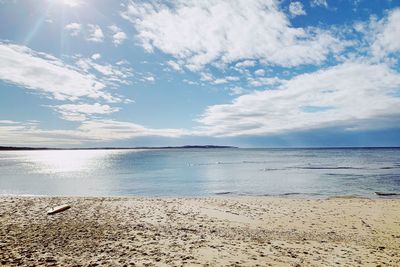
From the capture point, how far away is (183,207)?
24422 millimetres

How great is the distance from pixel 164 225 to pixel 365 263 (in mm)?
9956

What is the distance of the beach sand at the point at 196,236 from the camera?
11.8 meters

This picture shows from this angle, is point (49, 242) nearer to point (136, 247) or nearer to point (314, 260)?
point (136, 247)

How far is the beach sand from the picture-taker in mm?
11797

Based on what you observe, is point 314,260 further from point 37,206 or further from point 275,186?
point 275,186

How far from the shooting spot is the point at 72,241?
45.6 ft

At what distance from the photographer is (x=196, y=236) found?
50.0 ft

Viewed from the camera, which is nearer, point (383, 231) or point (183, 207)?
point (383, 231)

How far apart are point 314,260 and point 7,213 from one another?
61.3 feet

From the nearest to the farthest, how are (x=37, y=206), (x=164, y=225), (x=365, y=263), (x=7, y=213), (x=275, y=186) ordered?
(x=365, y=263) < (x=164, y=225) < (x=7, y=213) < (x=37, y=206) < (x=275, y=186)

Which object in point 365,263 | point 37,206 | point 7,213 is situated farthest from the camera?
point 37,206

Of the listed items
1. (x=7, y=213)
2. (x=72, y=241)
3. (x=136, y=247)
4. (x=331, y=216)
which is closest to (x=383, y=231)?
(x=331, y=216)

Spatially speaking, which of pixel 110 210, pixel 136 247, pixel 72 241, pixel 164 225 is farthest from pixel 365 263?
pixel 110 210

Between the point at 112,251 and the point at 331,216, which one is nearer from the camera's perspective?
the point at 112,251
